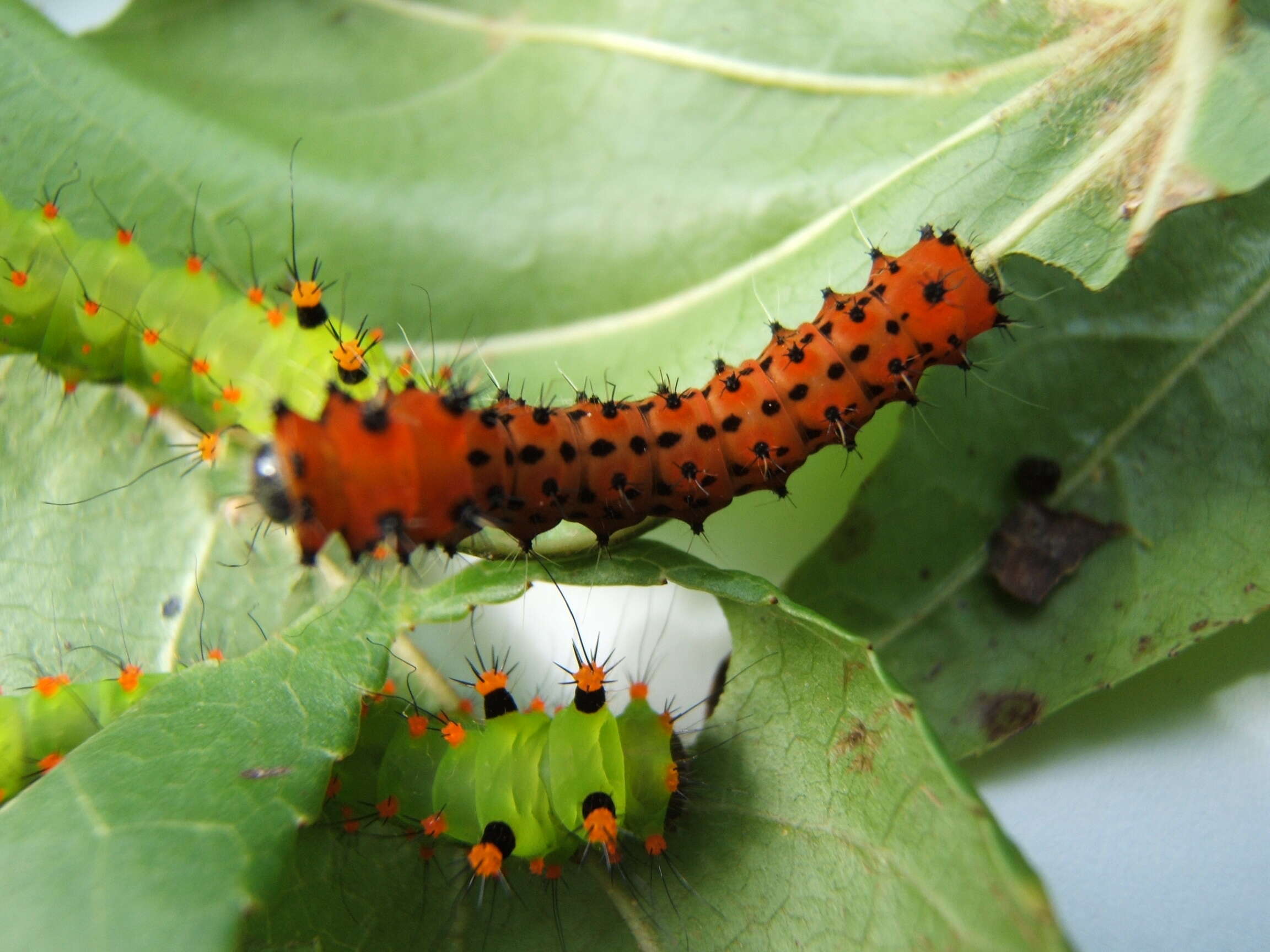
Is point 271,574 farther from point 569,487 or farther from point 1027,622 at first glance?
point 1027,622

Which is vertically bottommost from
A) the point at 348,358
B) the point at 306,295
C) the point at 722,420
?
the point at 722,420

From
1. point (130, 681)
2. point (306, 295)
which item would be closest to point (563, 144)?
point (306, 295)

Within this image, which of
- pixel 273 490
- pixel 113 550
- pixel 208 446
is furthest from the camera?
pixel 113 550

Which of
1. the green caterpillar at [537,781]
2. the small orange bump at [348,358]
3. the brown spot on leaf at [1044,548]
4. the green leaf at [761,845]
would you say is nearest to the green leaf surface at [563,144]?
the small orange bump at [348,358]

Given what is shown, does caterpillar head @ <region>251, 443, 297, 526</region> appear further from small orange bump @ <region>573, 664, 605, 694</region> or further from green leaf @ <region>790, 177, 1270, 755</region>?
green leaf @ <region>790, 177, 1270, 755</region>

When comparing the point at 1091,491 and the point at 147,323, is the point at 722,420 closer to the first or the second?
the point at 1091,491
